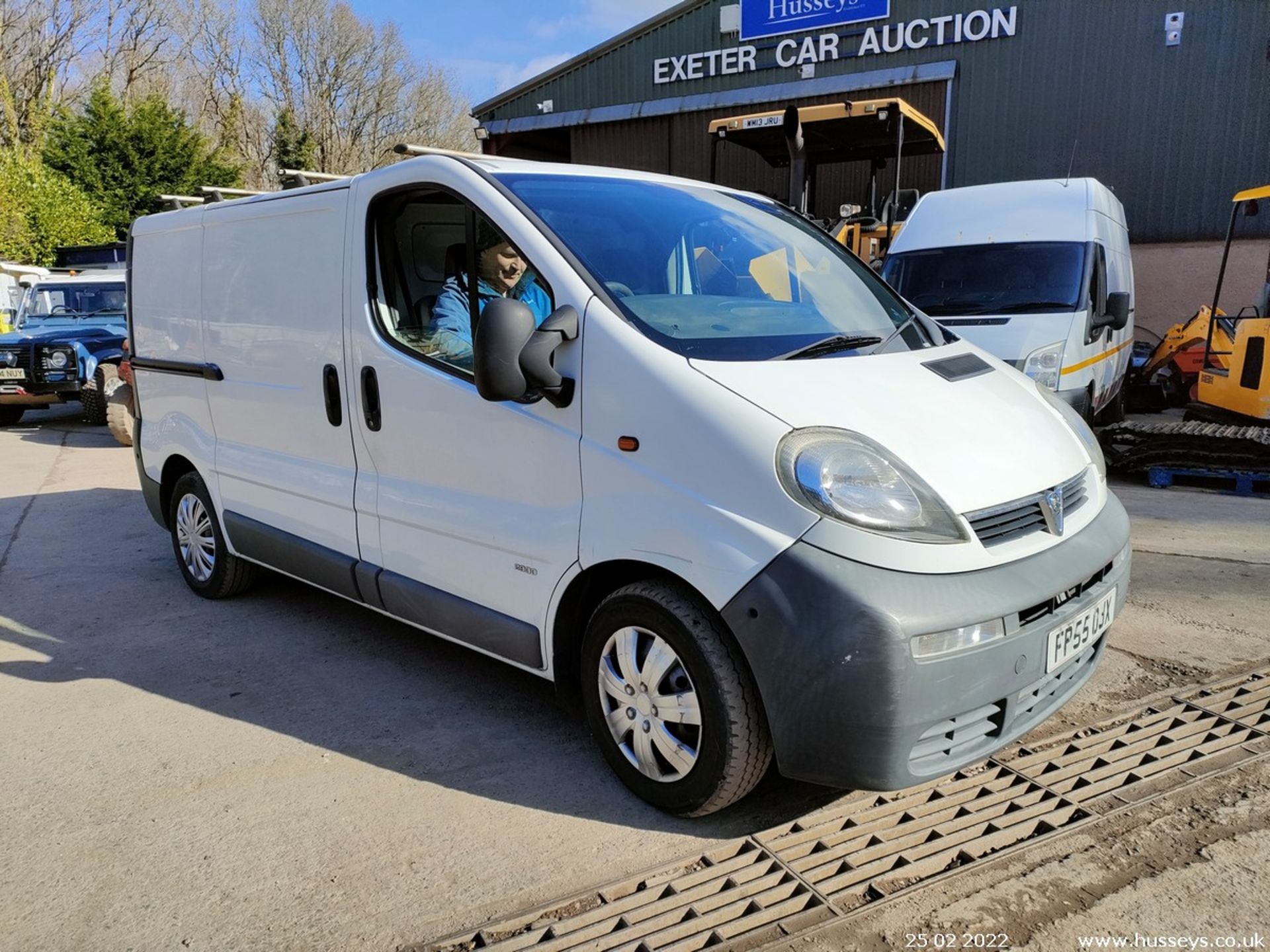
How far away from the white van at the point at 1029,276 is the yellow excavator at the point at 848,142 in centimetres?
119

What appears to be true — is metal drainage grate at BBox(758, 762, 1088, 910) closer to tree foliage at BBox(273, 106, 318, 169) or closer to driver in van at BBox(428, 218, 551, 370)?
driver in van at BBox(428, 218, 551, 370)

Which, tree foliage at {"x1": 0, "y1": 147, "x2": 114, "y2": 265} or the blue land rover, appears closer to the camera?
the blue land rover

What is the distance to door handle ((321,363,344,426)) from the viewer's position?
153 inches

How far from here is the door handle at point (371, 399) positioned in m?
3.68

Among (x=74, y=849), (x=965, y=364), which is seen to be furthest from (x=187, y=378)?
(x=965, y=364)

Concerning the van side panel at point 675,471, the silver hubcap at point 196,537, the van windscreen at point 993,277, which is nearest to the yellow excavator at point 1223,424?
the van windscreen at point 993,277

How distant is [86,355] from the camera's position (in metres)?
12.6

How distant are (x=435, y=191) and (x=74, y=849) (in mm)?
2404

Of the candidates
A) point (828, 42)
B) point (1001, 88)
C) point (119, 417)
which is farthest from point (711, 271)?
point (828, 42)

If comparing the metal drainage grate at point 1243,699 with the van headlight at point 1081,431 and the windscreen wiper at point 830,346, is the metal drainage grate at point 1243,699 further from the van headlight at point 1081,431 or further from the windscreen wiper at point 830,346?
the windscreen wiper at point 830,346

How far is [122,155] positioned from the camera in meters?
28.8

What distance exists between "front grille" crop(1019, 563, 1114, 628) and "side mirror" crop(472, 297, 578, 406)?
141 cm

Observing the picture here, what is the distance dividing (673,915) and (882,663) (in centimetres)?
84

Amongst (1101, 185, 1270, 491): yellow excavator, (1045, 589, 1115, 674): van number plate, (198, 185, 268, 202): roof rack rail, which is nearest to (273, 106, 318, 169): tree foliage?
(198, 185, 268, 202): roof rack rail
